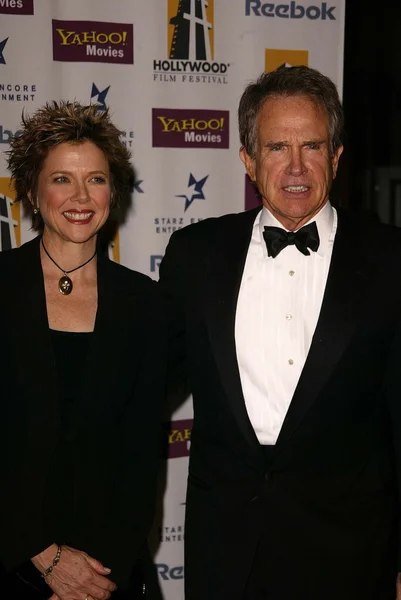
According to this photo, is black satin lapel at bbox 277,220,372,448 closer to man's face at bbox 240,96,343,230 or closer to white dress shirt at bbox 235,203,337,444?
white dress shirt at bbox 235,203,337,444

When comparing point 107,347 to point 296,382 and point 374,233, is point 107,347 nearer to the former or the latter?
point 296,382

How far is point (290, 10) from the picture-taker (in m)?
3.69

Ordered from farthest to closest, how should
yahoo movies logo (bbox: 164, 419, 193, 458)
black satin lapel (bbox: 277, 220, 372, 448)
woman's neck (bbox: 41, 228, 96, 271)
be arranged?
yahoo movies logo (bbox: 164, 419, 193, 458), woman's neck (bbox: 41, 228, 96, 271), black satin lapel (bbox: 277, 220, 372, 448)

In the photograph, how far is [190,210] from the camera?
12.1 ft

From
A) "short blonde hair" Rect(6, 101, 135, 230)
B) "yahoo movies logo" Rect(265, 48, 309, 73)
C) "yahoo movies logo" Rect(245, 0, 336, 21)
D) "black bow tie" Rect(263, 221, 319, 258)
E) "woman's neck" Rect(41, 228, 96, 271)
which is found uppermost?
"yahoo movies logo" Rect(245, 0, 336, 21)

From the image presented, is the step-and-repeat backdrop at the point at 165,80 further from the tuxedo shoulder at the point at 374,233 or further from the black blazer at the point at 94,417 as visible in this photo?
the tuxedo shoulder at the point at 374,233

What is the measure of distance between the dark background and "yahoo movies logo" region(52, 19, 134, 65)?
5.62 ft

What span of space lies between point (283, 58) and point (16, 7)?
1318 millimetres

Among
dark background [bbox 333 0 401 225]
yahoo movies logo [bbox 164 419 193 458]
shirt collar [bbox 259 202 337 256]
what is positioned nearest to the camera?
shirt collar [bbox 259 202 337 256]

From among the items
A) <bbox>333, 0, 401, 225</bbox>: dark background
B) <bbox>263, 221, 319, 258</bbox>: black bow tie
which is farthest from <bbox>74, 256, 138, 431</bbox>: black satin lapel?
<bbox>333, 0, 401, 225</bbox>: dark background

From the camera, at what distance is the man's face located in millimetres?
2383

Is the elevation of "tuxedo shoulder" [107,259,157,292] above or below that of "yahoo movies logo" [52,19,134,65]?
below

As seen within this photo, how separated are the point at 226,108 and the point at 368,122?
1.59m

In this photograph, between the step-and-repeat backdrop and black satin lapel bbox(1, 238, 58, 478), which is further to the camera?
the step-and-repeat backdrop
